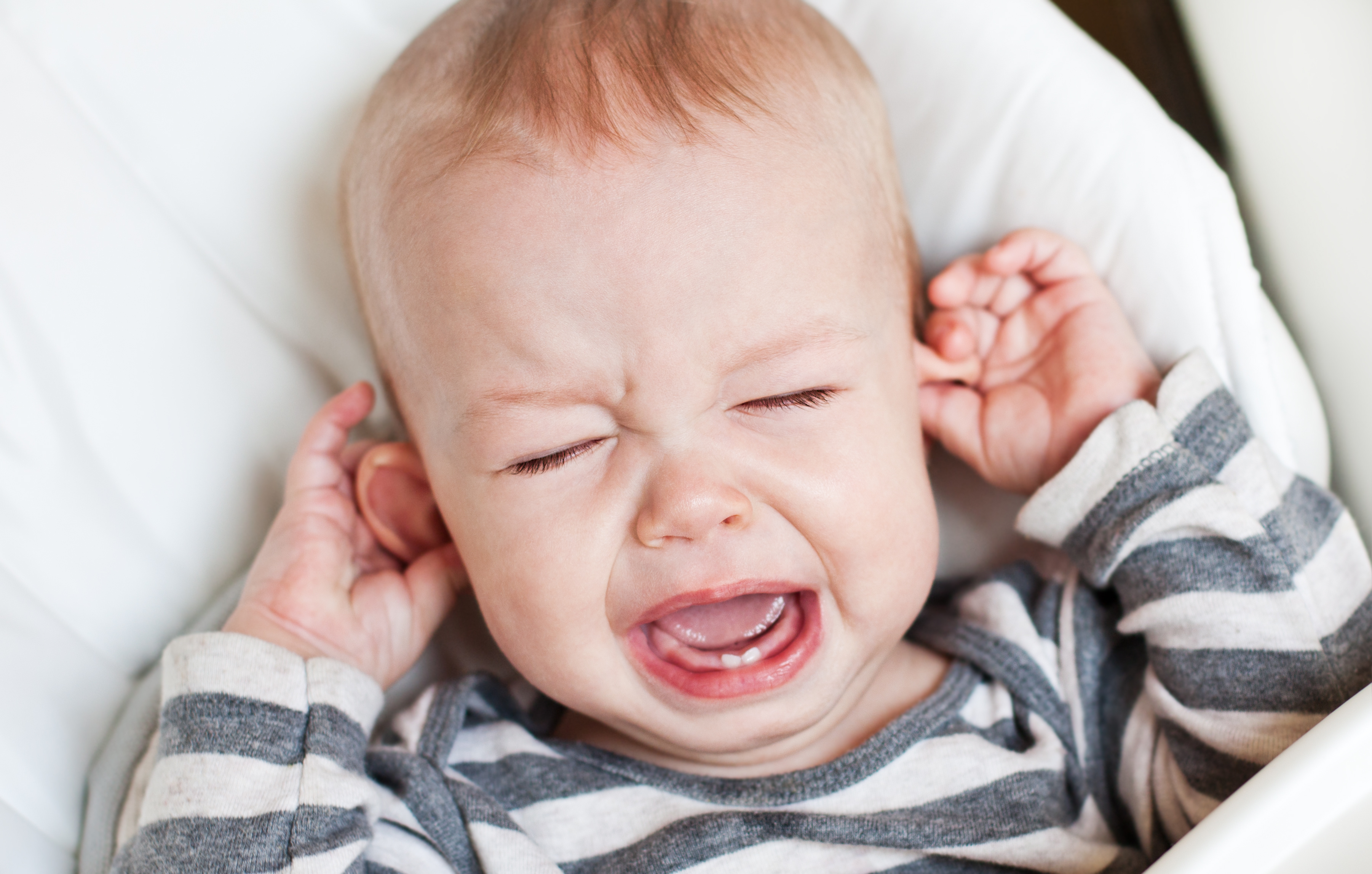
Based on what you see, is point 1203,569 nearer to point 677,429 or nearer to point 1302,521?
point 1302,521

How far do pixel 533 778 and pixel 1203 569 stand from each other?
0.57m

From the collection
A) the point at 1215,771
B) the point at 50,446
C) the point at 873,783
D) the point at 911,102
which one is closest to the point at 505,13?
the point at 911,102

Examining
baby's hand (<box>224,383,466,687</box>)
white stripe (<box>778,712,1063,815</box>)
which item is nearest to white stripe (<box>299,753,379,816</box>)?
baby's hand (<box>224,383,466,687</box>)

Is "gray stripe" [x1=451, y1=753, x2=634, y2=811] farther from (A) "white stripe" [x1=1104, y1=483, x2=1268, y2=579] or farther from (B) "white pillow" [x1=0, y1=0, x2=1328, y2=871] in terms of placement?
(A) "white stripe" [x1=1104, y1=483, x2=1268, y2=579]

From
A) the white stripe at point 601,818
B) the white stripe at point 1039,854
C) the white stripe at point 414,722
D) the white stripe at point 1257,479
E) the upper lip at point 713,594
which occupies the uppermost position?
the upper lip at point 713,594

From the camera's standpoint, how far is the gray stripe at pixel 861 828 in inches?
33.4

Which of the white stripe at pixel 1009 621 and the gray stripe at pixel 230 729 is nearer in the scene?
the gray stripe at pixel 230 729

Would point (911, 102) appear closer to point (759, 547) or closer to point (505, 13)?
point (505, 13)

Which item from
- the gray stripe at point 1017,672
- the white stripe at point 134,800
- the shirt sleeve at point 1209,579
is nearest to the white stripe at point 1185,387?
the shirt sleeve at point 1209,579

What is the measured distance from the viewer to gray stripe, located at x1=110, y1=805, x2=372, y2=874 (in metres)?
0.76

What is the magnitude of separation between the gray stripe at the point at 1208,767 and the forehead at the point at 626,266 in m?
0.42

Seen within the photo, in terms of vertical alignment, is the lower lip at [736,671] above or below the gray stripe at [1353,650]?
above

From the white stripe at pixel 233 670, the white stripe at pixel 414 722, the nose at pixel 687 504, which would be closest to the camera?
the nose at pixel 687 504

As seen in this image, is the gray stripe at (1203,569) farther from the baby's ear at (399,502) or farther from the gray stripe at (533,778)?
the baby's ear at (399,502)
